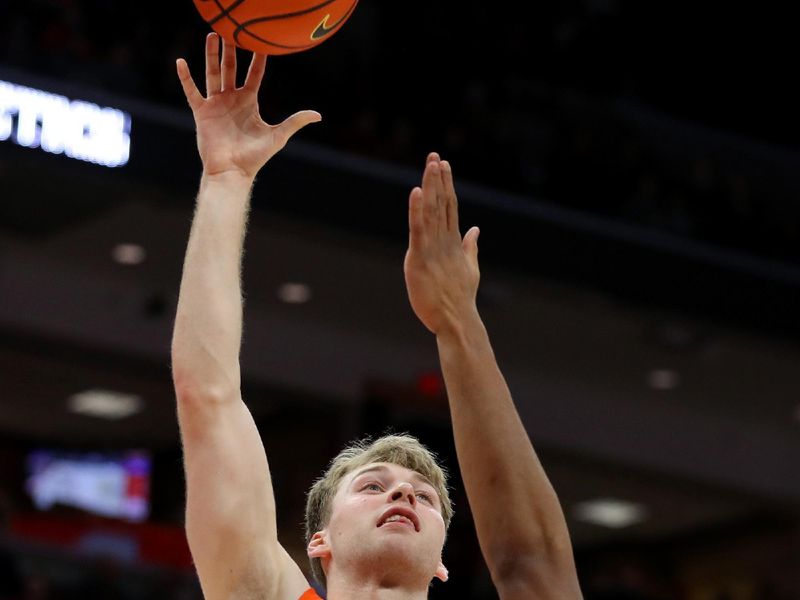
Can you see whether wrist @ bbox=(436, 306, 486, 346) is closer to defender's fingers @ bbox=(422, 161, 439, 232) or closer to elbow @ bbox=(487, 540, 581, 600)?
defender's fingers @ bbox=(422, 161, 439, 232)

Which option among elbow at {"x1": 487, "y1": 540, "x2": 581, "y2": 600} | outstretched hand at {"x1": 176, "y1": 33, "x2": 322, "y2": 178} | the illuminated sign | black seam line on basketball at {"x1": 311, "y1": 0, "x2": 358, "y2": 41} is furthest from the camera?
the illuminated sign

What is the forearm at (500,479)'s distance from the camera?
2631 millimetres

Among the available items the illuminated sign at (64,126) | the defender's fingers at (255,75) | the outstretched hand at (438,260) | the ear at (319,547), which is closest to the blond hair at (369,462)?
the ear at (319,547)

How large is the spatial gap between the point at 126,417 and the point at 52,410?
70 cm

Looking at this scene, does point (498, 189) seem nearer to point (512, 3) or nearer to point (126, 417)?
point (512, 3)

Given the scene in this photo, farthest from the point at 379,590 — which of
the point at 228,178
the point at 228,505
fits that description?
the point at 228,178

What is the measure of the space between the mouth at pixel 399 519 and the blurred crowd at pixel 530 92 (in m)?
6.56

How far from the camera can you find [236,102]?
3.10m

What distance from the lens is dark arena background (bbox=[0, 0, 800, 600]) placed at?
962cm

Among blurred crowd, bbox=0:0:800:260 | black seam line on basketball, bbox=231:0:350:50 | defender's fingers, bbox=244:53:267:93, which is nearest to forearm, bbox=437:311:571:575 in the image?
defender's fingers, bbox=244:53:267:93

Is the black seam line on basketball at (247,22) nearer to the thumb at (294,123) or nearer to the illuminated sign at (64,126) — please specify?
the thumb at (294,123)

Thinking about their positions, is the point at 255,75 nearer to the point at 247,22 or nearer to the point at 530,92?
the point at 247,22

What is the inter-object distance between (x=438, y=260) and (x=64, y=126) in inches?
249

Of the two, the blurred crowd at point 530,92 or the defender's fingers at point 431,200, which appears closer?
the defender's fingers at point 431,200
